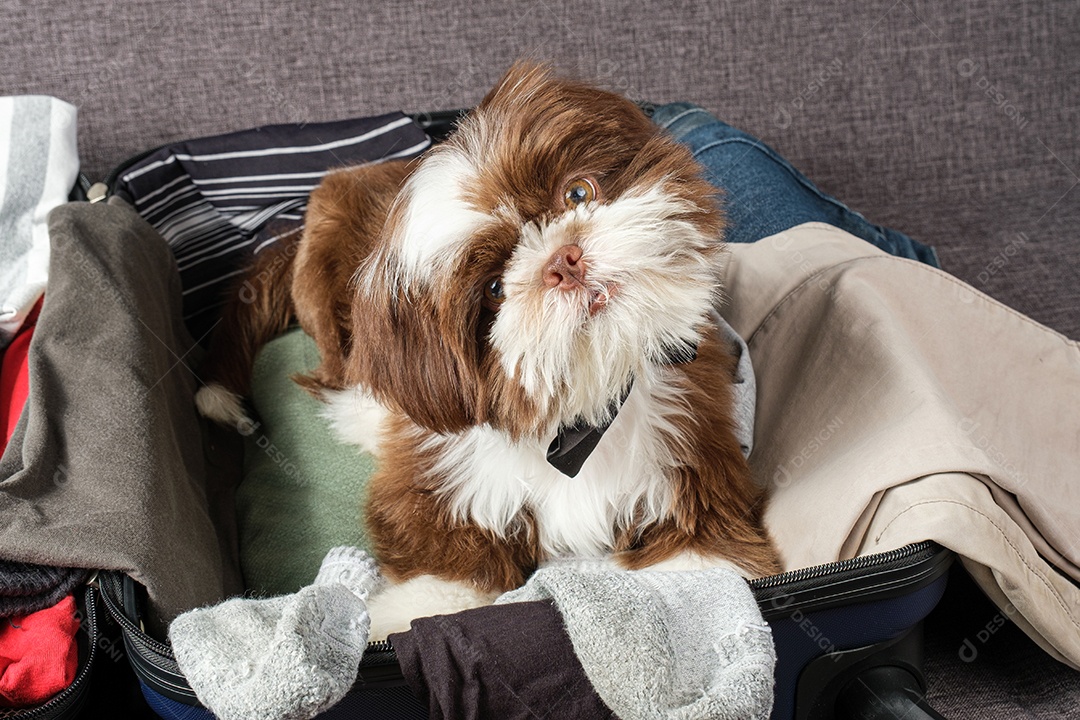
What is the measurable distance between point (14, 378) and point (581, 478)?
1074mm

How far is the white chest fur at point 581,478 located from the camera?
4.58 ft

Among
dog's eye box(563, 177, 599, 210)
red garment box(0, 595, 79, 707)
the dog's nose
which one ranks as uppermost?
dog's eye box(563, 177, 599, 210)

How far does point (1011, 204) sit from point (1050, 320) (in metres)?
0.38

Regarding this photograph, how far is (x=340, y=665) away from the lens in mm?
1034

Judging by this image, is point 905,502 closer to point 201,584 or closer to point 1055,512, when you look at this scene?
point 1055,512

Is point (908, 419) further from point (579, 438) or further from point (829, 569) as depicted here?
point (579, 438)

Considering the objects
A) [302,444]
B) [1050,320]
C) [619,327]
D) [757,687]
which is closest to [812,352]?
[619,327]

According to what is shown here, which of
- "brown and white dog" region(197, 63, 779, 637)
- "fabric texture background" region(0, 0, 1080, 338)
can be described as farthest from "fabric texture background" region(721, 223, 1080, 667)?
Result: "fabric texture background" region(0, 0, 1080, 338)

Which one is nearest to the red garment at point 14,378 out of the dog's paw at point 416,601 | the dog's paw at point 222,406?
the dog's paw at point 222,406

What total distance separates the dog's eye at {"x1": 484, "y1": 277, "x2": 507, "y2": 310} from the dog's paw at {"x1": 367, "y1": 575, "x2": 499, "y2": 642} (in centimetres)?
47

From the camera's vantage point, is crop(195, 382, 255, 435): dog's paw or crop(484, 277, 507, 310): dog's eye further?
crop(195, 382, 255, 435): dog's paw

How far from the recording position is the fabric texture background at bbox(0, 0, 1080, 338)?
7.71 feet

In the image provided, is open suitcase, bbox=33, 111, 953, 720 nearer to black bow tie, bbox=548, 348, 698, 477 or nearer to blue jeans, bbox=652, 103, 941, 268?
black bow tie, bbox=548, 348, 698, 477

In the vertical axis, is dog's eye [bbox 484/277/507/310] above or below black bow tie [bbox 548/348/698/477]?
above
